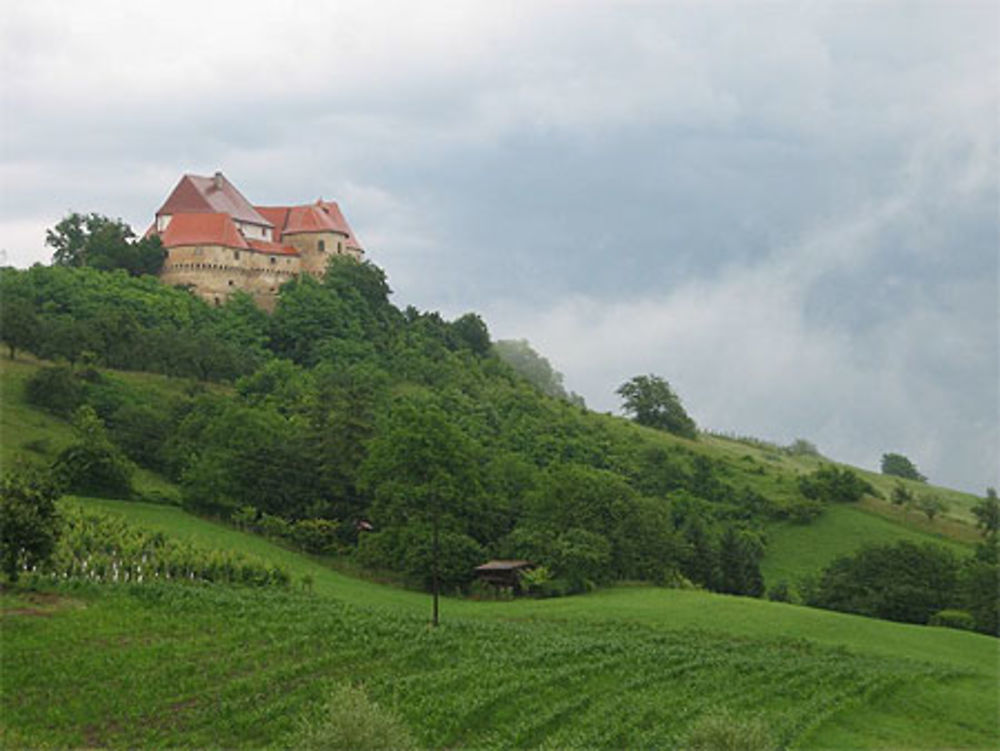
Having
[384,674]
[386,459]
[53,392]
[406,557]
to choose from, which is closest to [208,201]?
[53,392]

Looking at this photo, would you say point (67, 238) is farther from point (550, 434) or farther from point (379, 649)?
point (379, 649)

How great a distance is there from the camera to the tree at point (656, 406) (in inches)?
4707

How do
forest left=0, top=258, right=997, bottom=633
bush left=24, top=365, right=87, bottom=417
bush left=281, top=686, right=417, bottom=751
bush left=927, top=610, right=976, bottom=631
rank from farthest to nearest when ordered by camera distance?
bush left=24, top=365, right=87, bottom=417
forest left=0, top=258, right=997, bottom=633
bush left=927, top=610, right=976, bottom=631
bush left=281, top=686, right=417, bottom=751

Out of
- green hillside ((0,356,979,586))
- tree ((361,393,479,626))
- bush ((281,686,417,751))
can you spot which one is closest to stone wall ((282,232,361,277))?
green hillside ((0,356,979,586))

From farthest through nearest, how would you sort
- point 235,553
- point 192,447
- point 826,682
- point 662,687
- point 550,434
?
1. point 550,434
2. point 192,447
3. point 235,553
4. point 826,682
5. point 662,687

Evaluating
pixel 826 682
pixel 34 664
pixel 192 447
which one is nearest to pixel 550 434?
pixel 192 447

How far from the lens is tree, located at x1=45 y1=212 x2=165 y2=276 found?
108 meters

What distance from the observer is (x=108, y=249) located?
356ft

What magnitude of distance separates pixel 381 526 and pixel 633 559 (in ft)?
50.0

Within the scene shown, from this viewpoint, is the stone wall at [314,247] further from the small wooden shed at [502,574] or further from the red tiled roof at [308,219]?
the small wooden shed at [502,574]

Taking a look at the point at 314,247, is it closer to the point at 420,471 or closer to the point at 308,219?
the point at 308,219

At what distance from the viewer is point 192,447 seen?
240 feet

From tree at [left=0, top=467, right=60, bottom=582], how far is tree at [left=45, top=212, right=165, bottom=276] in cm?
6505

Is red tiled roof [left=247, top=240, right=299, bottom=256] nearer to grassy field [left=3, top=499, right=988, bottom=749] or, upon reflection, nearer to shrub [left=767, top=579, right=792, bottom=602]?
shrub [left=767, top=579, right=792, bottom=602]
